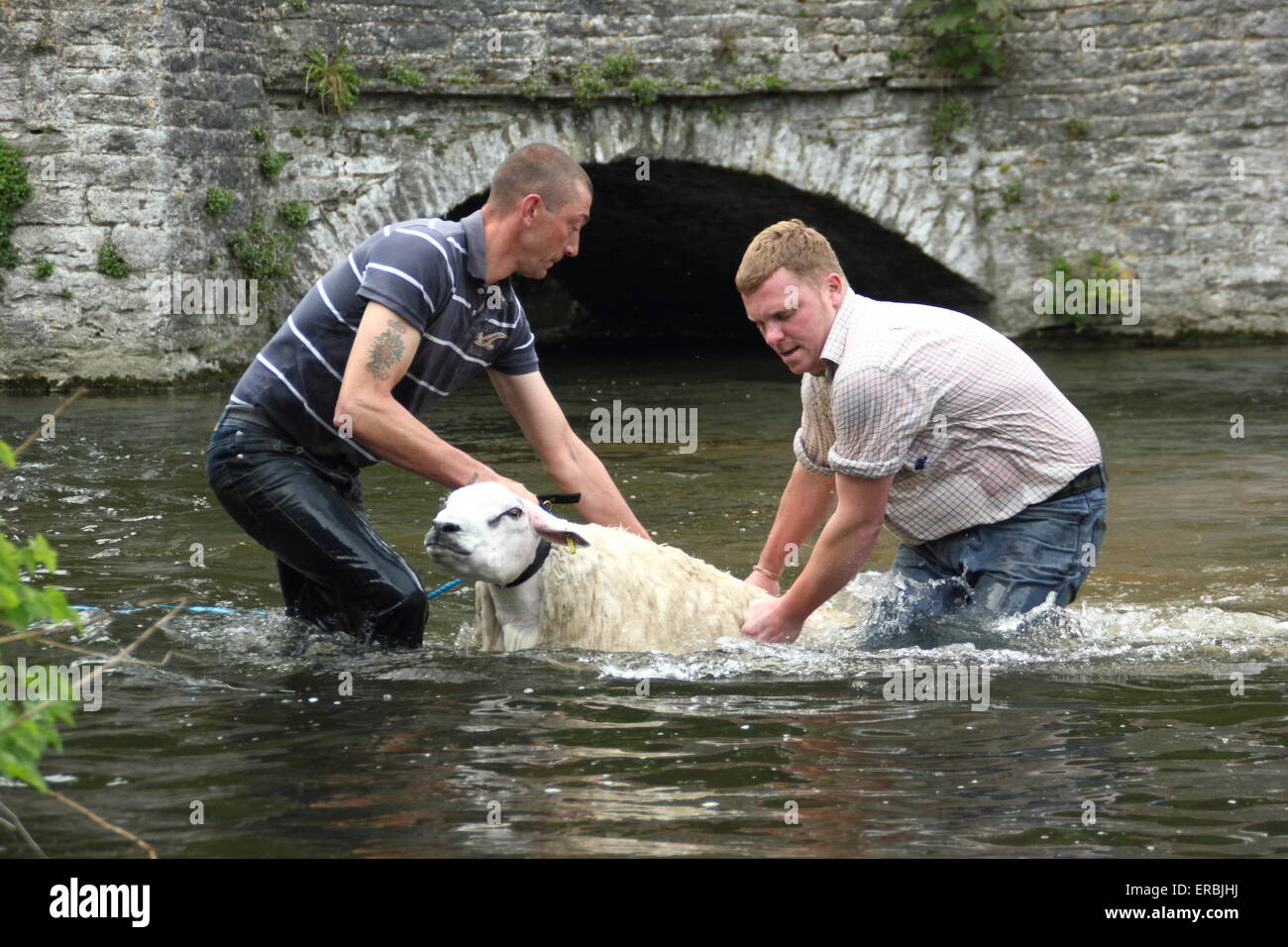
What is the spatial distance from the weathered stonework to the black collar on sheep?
8526mm

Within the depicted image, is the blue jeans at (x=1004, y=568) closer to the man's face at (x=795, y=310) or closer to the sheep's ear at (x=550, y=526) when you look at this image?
the man's face at (x=795, y=310)

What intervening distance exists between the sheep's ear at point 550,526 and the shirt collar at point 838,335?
115 centimetres

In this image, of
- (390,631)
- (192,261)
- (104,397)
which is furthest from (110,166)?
(390,631)

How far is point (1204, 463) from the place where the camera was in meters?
10.2

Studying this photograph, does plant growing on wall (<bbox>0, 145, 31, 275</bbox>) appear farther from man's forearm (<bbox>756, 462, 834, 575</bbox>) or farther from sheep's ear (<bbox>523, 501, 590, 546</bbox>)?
man's forearm (<bbox>756, 462, 834, 575</bbox>)

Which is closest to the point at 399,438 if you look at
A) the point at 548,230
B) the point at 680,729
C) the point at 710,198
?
the point at 548,230

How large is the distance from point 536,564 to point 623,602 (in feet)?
1.34

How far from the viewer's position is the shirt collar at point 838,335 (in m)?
5.01

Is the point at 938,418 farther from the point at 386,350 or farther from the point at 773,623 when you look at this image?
the point at 386,350

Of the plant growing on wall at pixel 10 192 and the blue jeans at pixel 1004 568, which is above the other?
the plant growing on wall at pixel 10 192

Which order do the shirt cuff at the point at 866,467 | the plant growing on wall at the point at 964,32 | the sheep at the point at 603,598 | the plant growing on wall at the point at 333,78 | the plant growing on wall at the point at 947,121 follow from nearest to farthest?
1. the shirt cuff at the point at 866,467
2. the sheep at the point at 603,598
3. the plant growing on wall at the point at 333,78
4. the plant growing on wall at the point at 964,32
5. the plant growing on wall at the point at 947,121

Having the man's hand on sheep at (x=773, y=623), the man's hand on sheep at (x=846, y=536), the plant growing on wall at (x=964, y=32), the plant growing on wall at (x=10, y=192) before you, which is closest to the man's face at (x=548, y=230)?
the man's hand on sheep at (x=846, y=536)
